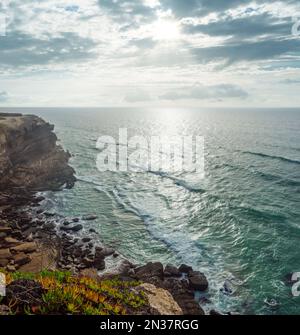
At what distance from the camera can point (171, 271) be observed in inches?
1182

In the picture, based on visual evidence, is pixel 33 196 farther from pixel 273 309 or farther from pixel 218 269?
pixel 273 309

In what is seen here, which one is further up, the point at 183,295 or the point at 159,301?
the point at 159,301

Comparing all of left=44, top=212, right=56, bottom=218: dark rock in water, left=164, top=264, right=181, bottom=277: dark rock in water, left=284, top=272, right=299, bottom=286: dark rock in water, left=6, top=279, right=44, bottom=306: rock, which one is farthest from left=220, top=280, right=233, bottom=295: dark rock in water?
left=44, top=212, right=56, bottom=218: dark rock in water

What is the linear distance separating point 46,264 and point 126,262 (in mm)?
8213

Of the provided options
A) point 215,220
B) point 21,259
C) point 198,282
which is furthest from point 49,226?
point 215,220

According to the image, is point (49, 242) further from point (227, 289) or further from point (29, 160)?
point (29, 160)

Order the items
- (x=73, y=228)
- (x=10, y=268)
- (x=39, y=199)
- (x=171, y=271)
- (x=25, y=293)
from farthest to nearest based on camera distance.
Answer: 1. (x=39, y=199)
2. (x=73, y=228)
3. (x=171, y=271)
4. (x=10, y=268)
5. (x=25, y=293)

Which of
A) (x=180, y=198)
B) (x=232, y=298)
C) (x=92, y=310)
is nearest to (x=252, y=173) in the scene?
(x=180, y=198)

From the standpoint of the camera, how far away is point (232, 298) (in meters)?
26.2

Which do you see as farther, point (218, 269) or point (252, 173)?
point (252, 173)

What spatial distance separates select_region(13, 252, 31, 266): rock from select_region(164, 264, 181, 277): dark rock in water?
46.0 feet

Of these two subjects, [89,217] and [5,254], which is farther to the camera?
[89,217]

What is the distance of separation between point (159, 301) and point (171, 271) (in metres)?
12.3
